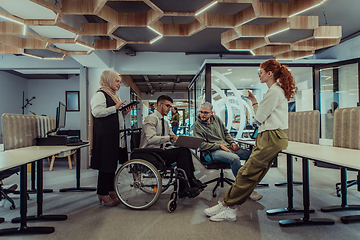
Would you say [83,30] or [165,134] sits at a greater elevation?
[83,30]

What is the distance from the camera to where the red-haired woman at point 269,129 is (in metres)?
1.94

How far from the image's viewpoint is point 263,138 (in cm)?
198

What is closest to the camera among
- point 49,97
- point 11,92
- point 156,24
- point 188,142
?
point 188,142

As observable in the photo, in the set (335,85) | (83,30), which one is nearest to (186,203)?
(83,30)

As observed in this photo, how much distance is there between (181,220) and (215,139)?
46.0 inches

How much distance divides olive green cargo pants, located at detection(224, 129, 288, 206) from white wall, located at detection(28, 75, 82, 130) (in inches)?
279

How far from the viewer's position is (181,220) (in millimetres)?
2248

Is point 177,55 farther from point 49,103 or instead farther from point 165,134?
point 49,103

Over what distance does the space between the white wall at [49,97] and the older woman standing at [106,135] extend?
5833 millimetres

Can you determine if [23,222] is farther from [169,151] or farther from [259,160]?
[259,160]

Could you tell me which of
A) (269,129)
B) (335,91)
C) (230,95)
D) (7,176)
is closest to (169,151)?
(269,129)

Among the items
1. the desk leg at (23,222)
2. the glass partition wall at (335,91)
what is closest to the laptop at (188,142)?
the desk leg at (23,222)

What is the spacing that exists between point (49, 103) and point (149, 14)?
A: 6456 millimetres

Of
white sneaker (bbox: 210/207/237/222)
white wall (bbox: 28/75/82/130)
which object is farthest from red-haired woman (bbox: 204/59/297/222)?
white wall (bbox: 28/75/82/130)
